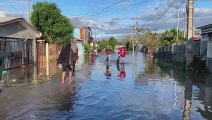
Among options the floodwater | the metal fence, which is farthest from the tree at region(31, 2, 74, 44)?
the floodwater

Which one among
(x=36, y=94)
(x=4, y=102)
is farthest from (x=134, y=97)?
(x=4, y=102)

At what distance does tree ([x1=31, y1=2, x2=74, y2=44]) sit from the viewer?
1783 inches

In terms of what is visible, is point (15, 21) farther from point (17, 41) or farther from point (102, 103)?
point (102, 103)

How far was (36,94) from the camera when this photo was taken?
45.0ft

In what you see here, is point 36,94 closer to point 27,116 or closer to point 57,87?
point 57,87

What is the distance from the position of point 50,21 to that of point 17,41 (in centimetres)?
1088

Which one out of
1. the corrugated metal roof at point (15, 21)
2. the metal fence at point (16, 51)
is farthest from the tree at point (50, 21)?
the corrugated metal roof at point (15, 21)

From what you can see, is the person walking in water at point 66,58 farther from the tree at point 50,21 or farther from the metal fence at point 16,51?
the tree at point 50,21

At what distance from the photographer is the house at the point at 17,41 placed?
98.4ft

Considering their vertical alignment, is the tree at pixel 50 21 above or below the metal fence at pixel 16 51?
above

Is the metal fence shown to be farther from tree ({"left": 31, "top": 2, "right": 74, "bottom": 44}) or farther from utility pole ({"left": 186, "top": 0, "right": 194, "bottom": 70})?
utility pole ({"left": 186, "top": 0, "right": 194, "bottom": 70})

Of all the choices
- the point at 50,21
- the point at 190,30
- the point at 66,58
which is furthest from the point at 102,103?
the point at 50,21

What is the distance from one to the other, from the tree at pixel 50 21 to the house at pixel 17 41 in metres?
Result: 5.95

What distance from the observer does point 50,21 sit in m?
45.3
